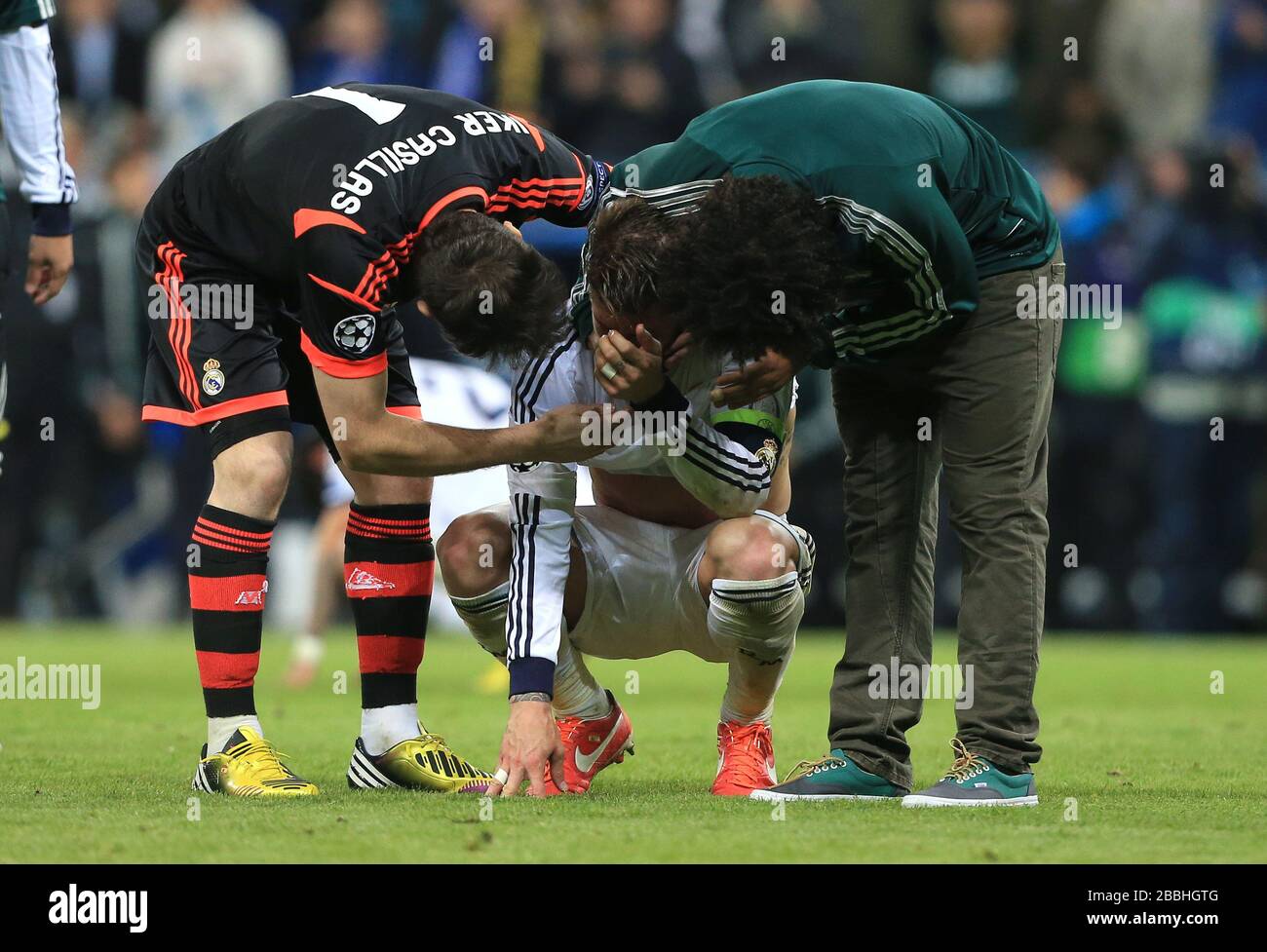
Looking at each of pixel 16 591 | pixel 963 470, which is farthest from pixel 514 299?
pixel 16 591

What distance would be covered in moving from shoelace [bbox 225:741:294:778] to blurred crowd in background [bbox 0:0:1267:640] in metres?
6.07

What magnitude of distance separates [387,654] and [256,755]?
489mm

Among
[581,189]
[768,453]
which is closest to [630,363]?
[768,453]

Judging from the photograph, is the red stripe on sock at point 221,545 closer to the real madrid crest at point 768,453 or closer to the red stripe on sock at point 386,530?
the red stripe on sock at point 386,530

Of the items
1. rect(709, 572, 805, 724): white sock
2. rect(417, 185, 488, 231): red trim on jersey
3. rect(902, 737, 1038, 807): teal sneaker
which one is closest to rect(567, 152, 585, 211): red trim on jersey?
rect(417, 185, 488, 231): red trim on jersey

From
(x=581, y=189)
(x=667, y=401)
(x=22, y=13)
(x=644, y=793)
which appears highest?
(x=22, y=13)

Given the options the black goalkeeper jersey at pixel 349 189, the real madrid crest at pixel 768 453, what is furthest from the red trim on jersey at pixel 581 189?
the real madrid crest at pixel 768 453

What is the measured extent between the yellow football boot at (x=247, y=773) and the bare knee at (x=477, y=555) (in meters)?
0.64

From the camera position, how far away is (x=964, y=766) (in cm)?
442

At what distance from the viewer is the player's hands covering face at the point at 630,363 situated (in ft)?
12.9

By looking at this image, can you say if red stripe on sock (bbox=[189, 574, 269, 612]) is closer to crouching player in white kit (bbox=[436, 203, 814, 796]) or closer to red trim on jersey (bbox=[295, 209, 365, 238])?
crouching player in white kit (bbox=[436, 203, 814, 796])

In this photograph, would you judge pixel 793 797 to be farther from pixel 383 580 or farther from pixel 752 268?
pixel 752 268

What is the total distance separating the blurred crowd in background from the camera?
38.1 feet

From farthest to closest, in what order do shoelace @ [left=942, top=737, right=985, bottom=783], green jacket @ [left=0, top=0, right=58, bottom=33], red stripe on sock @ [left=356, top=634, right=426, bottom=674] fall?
green jacket @ [left=0, top=0, right=58, bottom=33], red stripe on sock @ [left=356, top=634, right=426, bottom=674], shoelace @ [left=942, top=737, right=985, bottom=783]
